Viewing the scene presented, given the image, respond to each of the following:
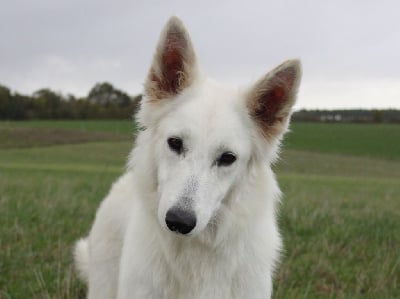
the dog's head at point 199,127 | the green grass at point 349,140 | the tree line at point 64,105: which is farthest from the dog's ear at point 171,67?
the tree line at point 64,105

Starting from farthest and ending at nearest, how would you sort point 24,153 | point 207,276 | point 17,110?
point 17,110
point 24,153
point 207,276

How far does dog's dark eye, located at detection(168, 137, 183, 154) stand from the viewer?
10.4ft

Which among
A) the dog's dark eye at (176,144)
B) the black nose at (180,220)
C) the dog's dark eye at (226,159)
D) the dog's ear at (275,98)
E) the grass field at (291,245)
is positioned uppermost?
the dog's ear at (275,98)

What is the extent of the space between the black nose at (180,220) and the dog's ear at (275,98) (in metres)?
1.09

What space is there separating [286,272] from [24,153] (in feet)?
118

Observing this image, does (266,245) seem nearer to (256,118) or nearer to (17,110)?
(256,118)

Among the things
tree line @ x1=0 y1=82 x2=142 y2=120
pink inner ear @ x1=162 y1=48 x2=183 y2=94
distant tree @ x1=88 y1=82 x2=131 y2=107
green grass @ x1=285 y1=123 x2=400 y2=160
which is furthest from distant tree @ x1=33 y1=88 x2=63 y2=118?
pink inner ear @ x1=162 y1=48 x2=183 y2=94

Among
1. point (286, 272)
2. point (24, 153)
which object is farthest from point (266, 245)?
point (24, 153)

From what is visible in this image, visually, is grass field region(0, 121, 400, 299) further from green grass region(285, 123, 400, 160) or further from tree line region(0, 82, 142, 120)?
tree line region(0, 82, 142, 120)

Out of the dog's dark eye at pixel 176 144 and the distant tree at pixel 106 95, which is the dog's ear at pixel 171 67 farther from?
the distant tree at pixel 106 95

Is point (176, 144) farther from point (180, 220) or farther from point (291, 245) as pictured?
point (291, 245)

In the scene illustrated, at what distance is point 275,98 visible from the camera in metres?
3.56

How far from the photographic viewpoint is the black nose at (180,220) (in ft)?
9.27

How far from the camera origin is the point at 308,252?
215 inches
